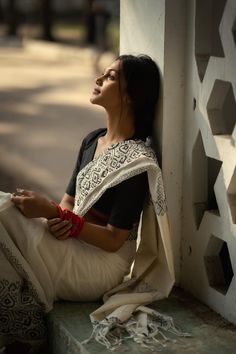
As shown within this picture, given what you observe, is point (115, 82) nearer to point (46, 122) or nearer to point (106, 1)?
point (46, 122)

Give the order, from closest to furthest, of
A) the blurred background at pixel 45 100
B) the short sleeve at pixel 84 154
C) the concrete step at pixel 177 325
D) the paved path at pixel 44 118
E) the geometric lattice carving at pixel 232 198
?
the concrete step at pixel 177 325, the geometric lattice carving at pixel 232 198, the short sleeve at pixel 84 154, the paved path at pixel 44 118, the blurred background at pixel 45 100

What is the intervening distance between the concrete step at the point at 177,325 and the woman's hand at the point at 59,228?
0.96 feet

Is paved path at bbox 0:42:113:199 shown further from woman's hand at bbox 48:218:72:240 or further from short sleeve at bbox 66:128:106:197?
woman's hand at bbox 48:218:72:240

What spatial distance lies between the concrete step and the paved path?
2823mm

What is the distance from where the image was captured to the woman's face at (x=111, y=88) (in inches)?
111

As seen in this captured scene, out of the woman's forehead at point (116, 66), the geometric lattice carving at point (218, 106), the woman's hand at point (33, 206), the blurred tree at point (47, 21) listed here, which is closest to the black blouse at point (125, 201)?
the woman's hand at point (33, 206)

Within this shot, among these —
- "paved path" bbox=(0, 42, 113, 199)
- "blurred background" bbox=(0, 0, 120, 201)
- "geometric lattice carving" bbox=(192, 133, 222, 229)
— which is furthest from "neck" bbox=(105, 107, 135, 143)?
"paved path" bbox=(0, 42, 113, 199)

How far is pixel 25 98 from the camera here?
36.3 ft

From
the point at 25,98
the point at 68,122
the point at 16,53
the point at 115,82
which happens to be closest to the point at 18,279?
the point at 115,82

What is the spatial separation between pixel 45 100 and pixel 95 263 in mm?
8234

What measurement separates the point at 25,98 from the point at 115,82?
330 inches

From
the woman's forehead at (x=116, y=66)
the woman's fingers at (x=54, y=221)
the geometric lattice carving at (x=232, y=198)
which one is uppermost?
the woman's forehead at (x=116, y=66)

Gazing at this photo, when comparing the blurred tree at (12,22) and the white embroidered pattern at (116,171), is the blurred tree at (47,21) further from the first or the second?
the white embroidered pattern at (116,171)

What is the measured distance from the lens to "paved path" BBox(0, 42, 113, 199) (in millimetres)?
6352
